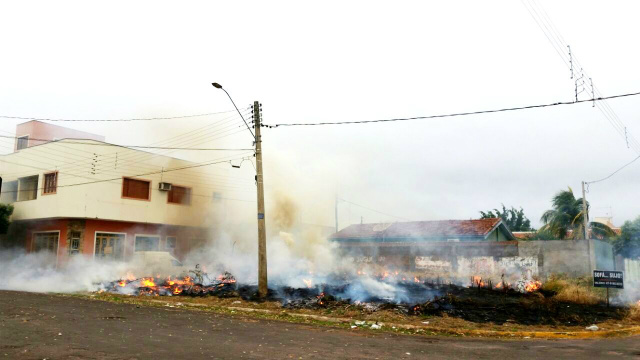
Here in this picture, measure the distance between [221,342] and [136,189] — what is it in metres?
22.9

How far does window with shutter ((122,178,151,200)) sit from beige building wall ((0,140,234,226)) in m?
0.28

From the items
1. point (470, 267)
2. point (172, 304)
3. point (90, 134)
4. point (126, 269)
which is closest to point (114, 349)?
point (172, 304)

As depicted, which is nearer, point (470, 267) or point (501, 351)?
point (501, 351)

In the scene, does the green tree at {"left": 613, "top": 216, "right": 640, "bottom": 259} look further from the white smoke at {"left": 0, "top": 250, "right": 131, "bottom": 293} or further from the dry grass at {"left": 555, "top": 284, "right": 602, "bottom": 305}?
the white smoke at {"left": 0, "top": 250, "right": 131, "bottom": 293}

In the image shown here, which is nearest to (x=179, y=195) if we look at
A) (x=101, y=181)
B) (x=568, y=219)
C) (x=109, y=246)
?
(x=101, y=181)

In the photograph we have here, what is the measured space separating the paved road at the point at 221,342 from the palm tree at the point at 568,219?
28.8 meters

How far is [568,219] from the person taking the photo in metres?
36.8

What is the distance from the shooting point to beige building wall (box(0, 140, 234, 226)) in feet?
87.7

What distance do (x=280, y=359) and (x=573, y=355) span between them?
18.7 ft

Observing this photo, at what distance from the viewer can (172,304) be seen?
16.0m

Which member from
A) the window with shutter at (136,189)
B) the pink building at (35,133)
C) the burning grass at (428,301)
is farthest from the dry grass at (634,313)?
the pink building at (35,133)

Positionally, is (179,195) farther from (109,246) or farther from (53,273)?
(53,273)

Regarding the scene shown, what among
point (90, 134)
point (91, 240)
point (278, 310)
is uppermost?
point (90, 134)

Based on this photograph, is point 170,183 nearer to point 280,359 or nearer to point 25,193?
point 25,193
